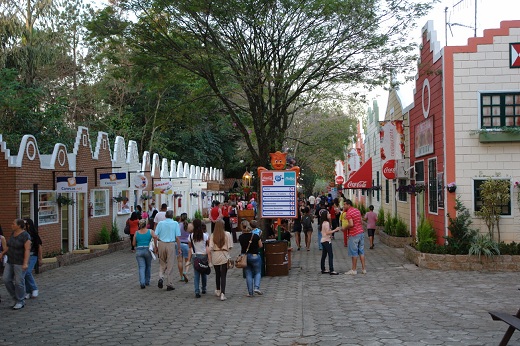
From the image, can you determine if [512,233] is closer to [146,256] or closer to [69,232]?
[146,256]

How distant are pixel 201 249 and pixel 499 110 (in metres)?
9.59

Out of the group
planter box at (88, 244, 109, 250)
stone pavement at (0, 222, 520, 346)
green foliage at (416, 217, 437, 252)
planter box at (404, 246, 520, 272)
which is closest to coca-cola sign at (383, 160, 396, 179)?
green foliage at (416, 217, 437, 252)

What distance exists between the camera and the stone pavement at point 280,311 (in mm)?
8867

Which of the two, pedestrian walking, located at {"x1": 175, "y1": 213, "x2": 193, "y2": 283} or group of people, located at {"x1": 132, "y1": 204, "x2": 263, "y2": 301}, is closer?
group of people, located at {"x1": 132, "y1": 204, "x2": 263, "y2": 301}

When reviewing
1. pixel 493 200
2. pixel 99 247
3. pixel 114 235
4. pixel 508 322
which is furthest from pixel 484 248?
pixel 114 235

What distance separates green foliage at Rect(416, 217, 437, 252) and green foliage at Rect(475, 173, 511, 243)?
58.3 inches

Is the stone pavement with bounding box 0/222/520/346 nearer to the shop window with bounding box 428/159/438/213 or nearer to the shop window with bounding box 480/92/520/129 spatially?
the shop window with bounding box 428/159/438/213

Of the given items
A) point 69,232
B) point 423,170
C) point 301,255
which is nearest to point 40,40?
point 69,232

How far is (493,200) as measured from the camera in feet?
54.6

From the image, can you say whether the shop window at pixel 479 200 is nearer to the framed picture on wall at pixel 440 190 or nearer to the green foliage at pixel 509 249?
the framed picture on wall at pixel 440 190

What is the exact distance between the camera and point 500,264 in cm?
1598

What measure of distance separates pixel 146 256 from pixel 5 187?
251 inches

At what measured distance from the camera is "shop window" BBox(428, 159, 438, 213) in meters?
19.0

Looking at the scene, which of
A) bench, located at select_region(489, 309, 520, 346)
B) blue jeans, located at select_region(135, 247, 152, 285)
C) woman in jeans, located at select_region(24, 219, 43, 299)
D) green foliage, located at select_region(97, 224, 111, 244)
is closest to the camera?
bench, located at select_region(489, 309, 520, 346)
